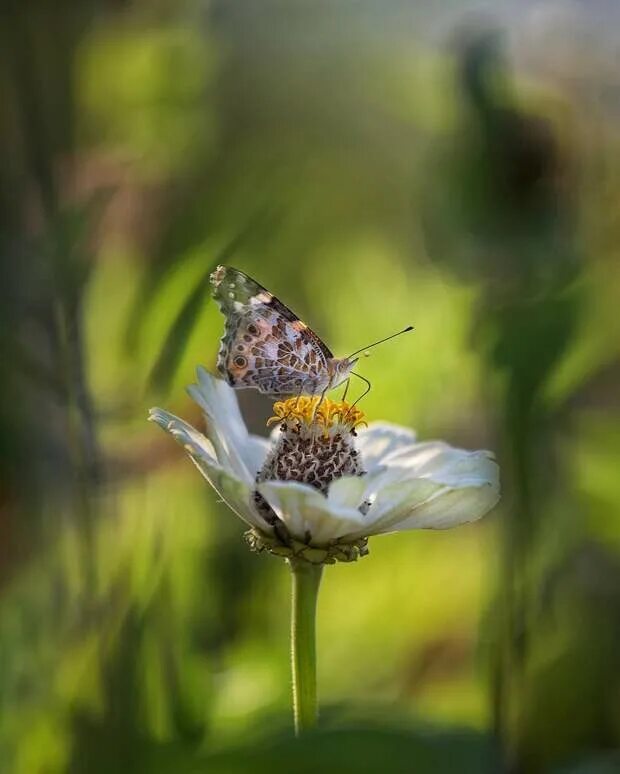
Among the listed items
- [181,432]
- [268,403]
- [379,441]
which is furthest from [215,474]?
[268,403]

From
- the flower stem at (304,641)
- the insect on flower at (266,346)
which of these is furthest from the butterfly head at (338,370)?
the flower stem at (304,641)

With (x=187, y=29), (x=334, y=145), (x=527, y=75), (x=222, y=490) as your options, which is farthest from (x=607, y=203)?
(x=334, y=145)

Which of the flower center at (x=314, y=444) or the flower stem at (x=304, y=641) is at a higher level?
the flower center at (x=314, y=444)

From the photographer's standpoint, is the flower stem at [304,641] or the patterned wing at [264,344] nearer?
the flower stem at [304,641]

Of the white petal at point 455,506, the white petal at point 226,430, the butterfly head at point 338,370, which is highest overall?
the butterfly head at point 338,370

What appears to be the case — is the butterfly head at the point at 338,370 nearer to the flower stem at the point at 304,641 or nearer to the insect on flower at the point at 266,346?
the insect on flower at the point at 266,346

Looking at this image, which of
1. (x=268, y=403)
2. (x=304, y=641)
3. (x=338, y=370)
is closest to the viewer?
(x=304, y=641)

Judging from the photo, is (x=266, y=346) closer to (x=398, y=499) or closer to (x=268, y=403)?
(x=398, y=499)
